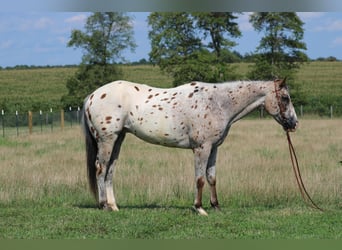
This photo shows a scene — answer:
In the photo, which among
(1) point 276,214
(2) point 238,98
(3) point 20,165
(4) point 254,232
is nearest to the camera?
(4) point 254,232

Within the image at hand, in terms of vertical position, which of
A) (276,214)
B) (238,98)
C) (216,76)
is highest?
(238,98)

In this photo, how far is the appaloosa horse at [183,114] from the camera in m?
7.81

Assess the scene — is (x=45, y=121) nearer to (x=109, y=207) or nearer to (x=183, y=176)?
(x=183, y=176)

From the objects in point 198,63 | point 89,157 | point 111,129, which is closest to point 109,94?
point 111,129

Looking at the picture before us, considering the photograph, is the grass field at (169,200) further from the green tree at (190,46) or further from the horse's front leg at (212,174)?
the green tree at (190,46)

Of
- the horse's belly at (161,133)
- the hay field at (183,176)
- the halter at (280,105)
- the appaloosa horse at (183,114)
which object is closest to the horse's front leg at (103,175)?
the appaloosa horse at (183,114)

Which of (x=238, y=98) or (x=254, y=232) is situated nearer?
(x=254, y=232)

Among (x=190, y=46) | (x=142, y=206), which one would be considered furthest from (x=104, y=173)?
(x=190, y=46)

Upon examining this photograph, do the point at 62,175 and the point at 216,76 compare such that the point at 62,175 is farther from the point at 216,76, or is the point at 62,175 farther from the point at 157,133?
the point at 216,76

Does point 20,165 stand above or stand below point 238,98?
below

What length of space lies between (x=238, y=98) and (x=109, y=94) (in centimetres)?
181

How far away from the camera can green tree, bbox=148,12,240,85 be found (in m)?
42.5

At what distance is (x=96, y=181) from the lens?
8414mm

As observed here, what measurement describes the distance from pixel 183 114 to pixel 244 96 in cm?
92
